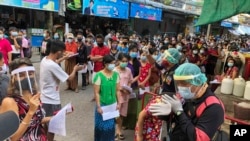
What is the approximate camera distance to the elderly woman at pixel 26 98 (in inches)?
92.4

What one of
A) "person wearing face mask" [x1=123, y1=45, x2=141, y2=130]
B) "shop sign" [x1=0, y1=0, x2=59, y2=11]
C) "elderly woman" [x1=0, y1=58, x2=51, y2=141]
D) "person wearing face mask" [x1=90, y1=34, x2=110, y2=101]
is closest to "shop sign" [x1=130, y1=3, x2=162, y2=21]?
"shop sign" [x1=0, y1=0, x2=59, y2=11]

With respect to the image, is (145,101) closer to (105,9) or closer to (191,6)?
(105,9)

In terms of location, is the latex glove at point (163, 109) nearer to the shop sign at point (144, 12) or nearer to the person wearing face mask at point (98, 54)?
the person wearing face mask at point (98, 54)

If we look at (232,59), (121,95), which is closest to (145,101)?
(121,95)

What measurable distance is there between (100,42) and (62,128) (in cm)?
460

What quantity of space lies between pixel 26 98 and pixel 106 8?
1349 centimetres

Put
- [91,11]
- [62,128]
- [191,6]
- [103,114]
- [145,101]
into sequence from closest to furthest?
1. [62,128]
2. [145,101]
3. [103,114]
4. [91,11]
5. [191,6]

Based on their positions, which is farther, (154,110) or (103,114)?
(103,114)

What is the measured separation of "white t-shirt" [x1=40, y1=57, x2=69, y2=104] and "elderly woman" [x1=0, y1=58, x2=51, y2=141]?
104 centimetres

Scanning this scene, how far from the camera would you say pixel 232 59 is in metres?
6.33

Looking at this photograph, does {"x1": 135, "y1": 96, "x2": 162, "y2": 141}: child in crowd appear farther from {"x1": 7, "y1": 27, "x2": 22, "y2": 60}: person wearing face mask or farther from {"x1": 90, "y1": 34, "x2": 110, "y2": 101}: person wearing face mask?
{"x1": 7, "y1": 27, "x2": 22, "y2": 60}: person wearing face mask

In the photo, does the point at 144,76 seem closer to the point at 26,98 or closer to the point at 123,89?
the point at 123,89

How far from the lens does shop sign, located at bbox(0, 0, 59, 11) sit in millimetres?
10859

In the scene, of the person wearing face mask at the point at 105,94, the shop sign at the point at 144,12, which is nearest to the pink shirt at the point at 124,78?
the person wearing face mask at the point at 105,94
